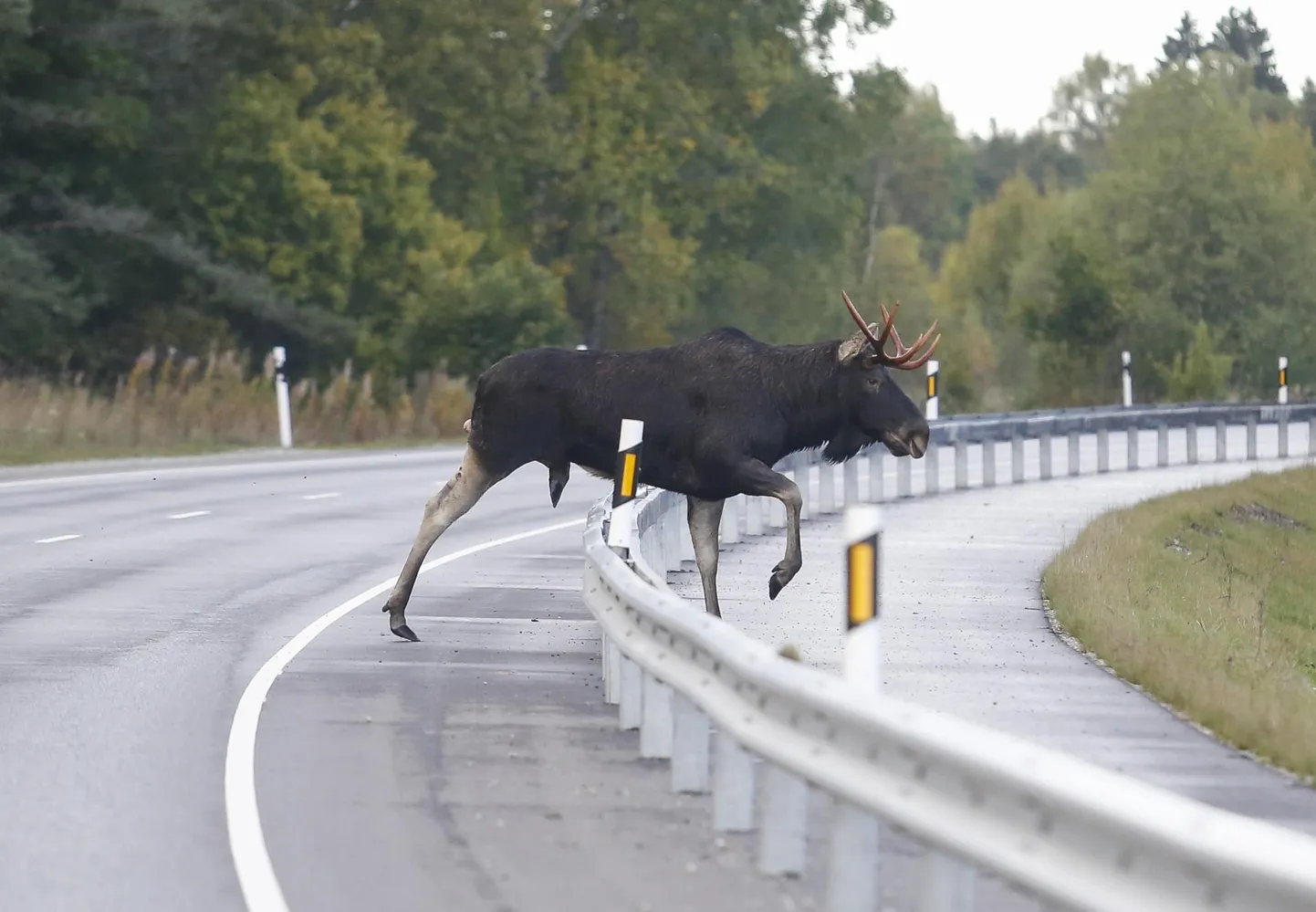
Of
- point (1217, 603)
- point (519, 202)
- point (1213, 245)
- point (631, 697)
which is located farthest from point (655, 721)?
point (1213, 245)

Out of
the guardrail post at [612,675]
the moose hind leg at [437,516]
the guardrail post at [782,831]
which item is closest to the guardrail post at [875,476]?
the moose hind leg at [437,516]

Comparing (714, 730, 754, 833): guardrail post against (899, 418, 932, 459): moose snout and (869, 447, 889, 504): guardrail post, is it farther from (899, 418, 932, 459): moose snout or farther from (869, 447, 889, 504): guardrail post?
(869, 447, 889, 504): guardrail post

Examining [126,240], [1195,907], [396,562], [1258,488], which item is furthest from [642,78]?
[1195,907]

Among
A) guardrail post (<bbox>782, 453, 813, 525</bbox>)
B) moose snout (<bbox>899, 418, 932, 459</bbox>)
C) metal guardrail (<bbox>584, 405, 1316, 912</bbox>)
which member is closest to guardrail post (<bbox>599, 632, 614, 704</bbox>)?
metal guardrail (<bbox>584, 405, 1316, 912</bbox>)

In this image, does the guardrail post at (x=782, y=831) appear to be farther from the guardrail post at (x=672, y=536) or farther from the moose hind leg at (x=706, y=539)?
the guardrail post at (x=672, y=536)

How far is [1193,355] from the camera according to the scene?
64.5m

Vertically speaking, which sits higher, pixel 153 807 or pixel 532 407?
pixel 532 407

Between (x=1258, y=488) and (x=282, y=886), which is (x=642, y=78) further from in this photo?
(x=282, y=886)

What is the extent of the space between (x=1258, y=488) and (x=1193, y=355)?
1237 inches

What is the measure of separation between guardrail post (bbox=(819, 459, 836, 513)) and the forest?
16.9m

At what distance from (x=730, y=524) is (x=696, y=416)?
8123 millimetres

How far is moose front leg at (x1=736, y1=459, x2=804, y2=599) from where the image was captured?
15070 millimetres

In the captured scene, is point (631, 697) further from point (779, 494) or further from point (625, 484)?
point (779, 494)

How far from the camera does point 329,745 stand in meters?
11.4
